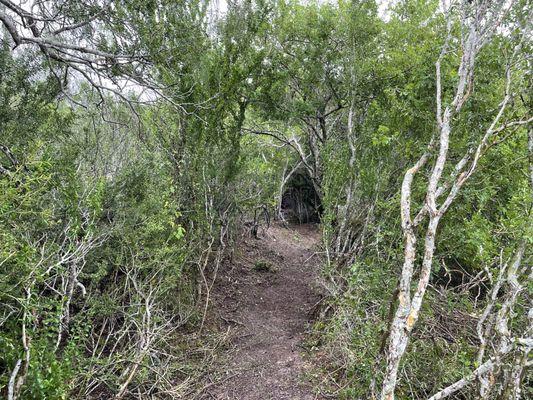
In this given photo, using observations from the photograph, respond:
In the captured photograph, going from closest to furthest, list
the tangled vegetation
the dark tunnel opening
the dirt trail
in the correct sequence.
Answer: the tangled vegetation, the dirt trail, the dark tunnel opening

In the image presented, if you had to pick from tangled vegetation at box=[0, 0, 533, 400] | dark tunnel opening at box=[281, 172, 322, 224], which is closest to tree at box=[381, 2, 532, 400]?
tangled vegetation at box=[0, 0, 533, 400]

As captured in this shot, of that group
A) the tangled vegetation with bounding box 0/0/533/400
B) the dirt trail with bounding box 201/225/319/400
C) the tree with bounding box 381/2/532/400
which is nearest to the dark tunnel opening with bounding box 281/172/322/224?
the dirt trail with bounding box 201/225/319/400

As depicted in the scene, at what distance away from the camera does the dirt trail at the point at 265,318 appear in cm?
427

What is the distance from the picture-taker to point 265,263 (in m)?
8.68

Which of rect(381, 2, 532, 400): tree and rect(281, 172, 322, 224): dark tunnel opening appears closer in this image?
rect(381, 2, 532, 400): tree

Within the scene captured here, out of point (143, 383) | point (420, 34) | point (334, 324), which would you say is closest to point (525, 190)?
point (334, 324)

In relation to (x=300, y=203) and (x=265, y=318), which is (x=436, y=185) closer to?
(x=265, y=318)

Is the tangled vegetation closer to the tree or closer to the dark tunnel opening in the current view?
the tree

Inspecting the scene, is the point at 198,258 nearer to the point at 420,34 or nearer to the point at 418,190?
the point at 418,190

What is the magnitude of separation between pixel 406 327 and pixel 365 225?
2907 mm

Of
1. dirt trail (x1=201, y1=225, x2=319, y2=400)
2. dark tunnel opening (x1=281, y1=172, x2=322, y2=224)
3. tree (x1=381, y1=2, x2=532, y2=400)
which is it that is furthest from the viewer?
dark tunnel opening (x1=281, y1=172, x2=322, y2=224)

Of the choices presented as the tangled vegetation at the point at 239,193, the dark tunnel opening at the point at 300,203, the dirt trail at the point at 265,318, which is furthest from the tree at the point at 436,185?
the dark tunnel opening at the point at 300,203

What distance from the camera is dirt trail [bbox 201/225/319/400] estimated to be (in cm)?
427

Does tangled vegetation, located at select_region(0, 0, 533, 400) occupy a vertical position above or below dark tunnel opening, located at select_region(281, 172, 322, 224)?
above
